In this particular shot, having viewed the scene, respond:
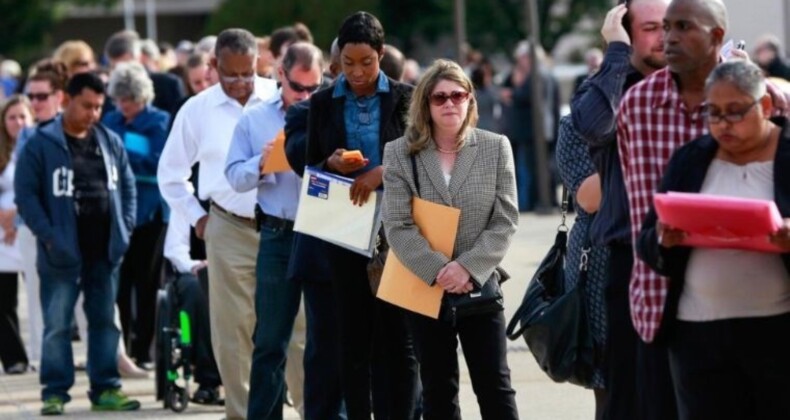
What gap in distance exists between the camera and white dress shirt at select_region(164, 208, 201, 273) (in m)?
10.8

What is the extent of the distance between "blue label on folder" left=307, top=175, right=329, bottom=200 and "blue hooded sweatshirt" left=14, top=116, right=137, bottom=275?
2.94 metres

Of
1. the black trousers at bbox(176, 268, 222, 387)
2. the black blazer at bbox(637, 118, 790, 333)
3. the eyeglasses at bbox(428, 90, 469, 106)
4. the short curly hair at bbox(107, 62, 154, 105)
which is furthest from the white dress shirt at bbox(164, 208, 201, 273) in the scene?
the black blazer at bbox(637, 118, 790, 333)

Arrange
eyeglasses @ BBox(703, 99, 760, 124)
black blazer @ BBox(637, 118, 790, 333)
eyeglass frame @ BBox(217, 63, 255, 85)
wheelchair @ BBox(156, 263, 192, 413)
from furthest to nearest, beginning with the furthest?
wheelchair @ BBox(156, 263, 192, 413)
eyeglass frame @ BBox(217, 63, 255, 85)
black blazer @ BBox(637, 118, 790, 333)
eyeglasses @ BBox(703, 99, 760, 124)

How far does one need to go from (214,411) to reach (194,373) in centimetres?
46

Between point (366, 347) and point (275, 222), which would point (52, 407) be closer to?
point (275, 222)

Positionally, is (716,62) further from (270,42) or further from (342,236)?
→ (270,42)

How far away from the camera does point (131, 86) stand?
12.7 meters

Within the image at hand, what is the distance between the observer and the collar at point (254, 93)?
9.63m

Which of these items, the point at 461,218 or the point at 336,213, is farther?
the point at 336,213

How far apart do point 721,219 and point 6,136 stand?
29.0ft

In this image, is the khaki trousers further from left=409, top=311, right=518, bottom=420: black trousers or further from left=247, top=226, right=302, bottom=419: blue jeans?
left=409, top=311, right=518, bottom=420: black trousers

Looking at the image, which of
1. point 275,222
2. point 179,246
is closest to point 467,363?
point 275,222

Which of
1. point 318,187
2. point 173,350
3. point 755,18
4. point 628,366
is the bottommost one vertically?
point 173,350

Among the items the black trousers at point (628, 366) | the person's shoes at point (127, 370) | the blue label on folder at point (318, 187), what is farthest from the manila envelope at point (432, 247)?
the person's shoes at point (127, 370)
